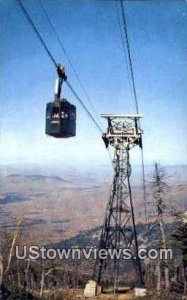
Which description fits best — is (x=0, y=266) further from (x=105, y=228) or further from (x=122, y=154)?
(x=122, y=154)

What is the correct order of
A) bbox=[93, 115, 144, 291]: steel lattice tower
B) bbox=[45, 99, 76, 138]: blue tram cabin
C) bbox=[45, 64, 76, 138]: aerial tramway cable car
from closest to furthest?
1. bbox=[45, 64, 76, 138]: aerial tramway cable car
2. bbox=[45, 99, 76, 138]: blue tram cabin
3. bbox=[93, 115, 144, 291]: steel lattice tower

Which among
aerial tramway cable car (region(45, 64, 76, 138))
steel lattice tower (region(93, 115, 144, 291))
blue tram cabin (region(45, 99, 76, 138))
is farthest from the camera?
steel lattice tower (region(93, 115, 144, 291))

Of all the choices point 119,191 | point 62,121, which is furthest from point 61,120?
point 119,191

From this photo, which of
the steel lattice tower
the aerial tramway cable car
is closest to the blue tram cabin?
the aerial tramway cable car

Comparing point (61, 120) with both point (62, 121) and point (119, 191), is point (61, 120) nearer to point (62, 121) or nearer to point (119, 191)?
point (62, 121)

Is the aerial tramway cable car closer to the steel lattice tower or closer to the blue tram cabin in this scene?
the blue tram cabin

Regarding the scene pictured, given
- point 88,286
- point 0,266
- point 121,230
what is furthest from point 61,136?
point 88,286

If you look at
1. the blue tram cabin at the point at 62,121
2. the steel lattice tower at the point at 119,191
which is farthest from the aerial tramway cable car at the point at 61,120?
the steel lattice tower at the point at 119,191

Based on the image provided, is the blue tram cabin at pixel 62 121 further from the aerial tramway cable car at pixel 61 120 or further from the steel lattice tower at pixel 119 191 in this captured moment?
the steel lattice tower at pixel 119 191

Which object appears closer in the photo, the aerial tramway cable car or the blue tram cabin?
the aerial tramway cable car
